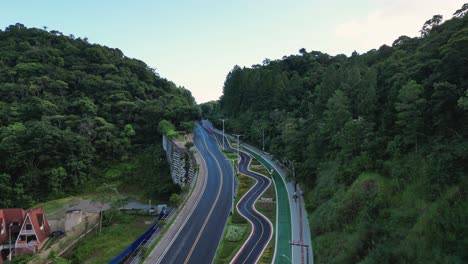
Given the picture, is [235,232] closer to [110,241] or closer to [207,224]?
[207,224]

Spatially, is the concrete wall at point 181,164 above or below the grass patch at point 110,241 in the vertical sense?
above

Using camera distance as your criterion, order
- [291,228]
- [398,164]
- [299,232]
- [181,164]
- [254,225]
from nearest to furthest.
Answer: [398,164], [299,232], [291,228], [254,225], [181,164]

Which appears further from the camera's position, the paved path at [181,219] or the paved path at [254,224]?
the paved path at [181,219]

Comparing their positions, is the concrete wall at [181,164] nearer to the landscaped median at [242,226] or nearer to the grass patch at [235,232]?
the landscaped median at [242,226]

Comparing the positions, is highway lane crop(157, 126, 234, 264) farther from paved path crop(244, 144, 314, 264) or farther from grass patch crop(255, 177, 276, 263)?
paved path crop(244, 144, 314, 264)

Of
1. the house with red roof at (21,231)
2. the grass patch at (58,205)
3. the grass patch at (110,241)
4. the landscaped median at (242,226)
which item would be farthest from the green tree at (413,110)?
the grass patch at (58,205)

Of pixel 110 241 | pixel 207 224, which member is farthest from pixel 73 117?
pixel 207 224

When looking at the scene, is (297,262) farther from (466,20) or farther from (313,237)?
(466,20)
